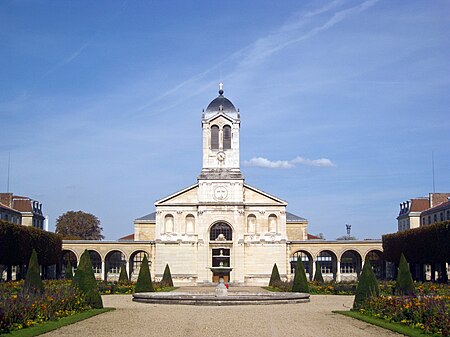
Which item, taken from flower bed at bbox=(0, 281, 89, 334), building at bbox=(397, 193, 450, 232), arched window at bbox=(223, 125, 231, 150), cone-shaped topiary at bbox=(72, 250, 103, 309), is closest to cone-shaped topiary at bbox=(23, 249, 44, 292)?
flower bed at bbox=(0, 281, 89, 334)

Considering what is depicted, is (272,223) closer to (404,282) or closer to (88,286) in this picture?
(404,282)

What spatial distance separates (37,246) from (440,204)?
44.9 meters

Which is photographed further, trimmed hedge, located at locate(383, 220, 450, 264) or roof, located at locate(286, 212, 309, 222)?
roof, located at locate(286, 212, 309, 222)

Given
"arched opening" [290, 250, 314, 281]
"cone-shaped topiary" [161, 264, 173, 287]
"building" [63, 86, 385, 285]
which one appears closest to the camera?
"cone-shaped topiary" [161, 264, 173, 287]

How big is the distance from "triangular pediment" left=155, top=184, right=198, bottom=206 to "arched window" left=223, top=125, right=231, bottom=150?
17.9 feet

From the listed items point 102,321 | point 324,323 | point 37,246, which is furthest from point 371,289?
point 37,246

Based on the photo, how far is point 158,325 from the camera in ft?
75.7

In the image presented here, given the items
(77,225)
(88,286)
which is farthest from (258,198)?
(88,286)

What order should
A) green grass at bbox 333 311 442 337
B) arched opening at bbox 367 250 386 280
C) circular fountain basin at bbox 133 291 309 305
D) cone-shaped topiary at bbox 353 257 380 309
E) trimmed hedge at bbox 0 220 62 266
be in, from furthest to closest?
1. arched opening at bbox 367 250 386 280
2. trimmed hedge at bbox 0 220 62 266
3. circular fountain basin at bbox 133 291 309 305
4. cone-shaped topiary at bbox 353 257 380 309
5. green grass at bbox 333 311 442 337

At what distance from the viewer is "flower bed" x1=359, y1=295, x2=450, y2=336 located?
20672 mm

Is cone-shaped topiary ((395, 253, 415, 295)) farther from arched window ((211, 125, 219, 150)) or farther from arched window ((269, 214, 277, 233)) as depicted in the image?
arched window ((211, 125, 219, 150))

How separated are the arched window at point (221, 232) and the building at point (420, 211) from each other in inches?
929

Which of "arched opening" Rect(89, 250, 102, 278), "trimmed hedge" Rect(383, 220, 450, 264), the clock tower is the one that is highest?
the clock tower

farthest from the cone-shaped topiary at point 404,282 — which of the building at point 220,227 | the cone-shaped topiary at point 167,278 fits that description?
the building at point 220,227
